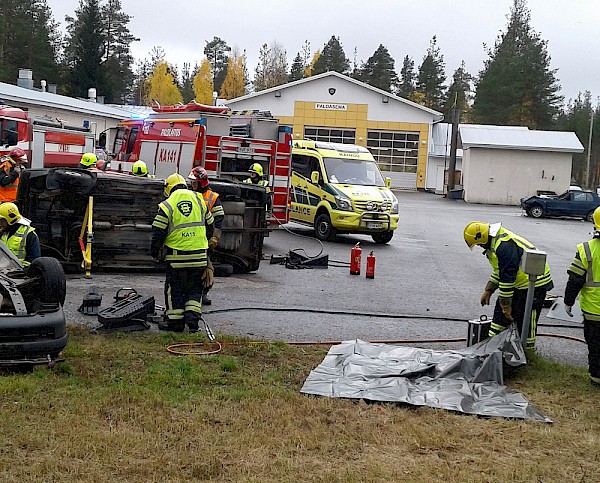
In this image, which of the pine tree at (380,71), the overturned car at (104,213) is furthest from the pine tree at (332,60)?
the overturned car at (104,213)

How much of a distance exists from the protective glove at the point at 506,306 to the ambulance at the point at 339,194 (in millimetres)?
10901

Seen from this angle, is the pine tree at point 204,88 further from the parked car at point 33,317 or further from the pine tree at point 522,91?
the parked car at point 33,317

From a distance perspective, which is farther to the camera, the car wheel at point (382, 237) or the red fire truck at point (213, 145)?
the car wheel at point (382, 237)

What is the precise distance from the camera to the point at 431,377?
7.03 meters

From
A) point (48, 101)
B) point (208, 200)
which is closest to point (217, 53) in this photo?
point (48, 101)

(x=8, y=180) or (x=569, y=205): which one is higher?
(x=8, y=180)

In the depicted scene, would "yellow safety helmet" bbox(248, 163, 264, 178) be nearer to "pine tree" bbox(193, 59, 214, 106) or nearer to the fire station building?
the fire station building

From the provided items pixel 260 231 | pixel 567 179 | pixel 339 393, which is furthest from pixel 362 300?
pixel 567 179

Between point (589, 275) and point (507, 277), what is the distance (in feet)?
2.47

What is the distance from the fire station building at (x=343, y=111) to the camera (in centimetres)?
5322

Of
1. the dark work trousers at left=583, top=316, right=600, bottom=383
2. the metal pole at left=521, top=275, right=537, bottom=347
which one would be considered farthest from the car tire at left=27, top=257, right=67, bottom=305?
the dark work trousers at left=583, top=316, right=600, bottom=383

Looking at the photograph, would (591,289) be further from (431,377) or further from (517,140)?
(517,140)

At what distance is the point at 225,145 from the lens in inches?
653

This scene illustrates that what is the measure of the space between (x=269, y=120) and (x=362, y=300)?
24.8 ft
